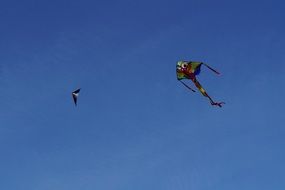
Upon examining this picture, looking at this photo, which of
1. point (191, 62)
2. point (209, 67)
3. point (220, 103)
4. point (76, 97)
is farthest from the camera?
point (76, 97)

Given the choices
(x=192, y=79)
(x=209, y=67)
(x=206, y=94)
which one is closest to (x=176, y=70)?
(x=192, y=79)

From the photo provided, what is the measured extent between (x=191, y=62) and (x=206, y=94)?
5.41m

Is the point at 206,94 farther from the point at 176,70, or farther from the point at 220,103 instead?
the point at 176,70

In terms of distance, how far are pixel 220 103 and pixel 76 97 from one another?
1909 cm

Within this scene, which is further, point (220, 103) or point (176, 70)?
point (176, 70)

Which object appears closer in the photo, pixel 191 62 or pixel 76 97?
pixel 191 62

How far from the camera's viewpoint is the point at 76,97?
183 feet

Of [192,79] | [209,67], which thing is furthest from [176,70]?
[209,67]

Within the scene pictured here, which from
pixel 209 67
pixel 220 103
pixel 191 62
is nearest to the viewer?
pixel 209 67

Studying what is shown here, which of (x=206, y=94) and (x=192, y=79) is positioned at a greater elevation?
(x=192, y=79)

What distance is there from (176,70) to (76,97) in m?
13.1

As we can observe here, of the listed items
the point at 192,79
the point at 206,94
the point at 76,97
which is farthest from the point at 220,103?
the point at 76,97

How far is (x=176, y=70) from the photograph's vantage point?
53469 mm

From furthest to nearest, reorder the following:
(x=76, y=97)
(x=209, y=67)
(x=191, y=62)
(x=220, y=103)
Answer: (x=76, y=97), (x=191, y=62), (x=220, y=103), (x=209, y=67)
